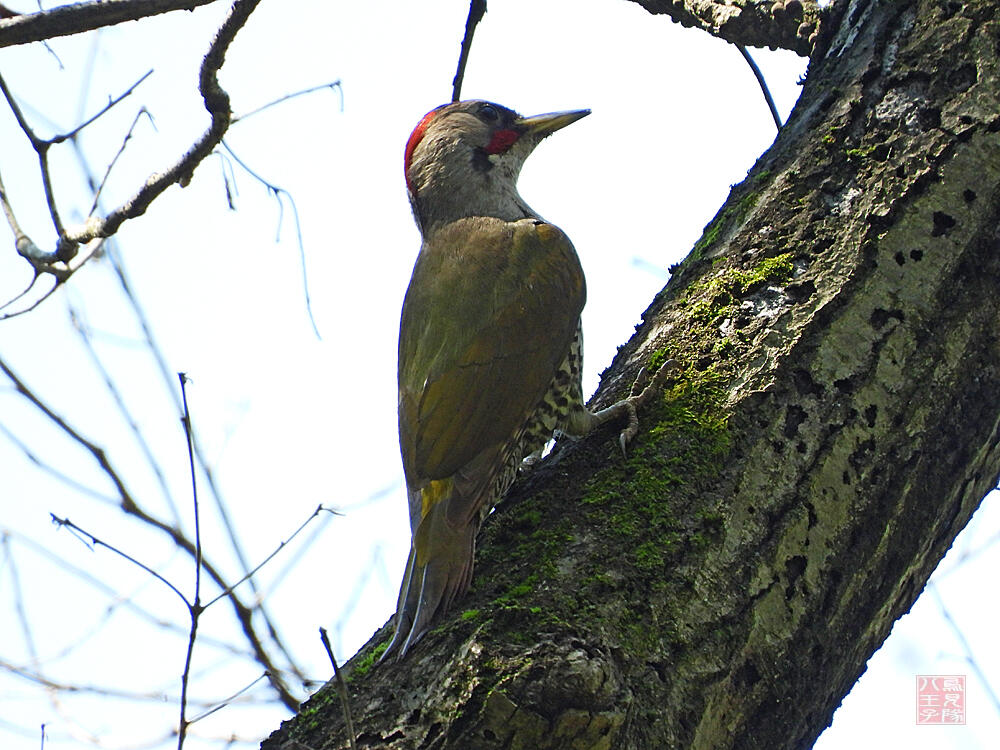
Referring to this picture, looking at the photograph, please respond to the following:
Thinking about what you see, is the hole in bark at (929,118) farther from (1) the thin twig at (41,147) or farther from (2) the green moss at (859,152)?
(1) the thin twig at (41,147)

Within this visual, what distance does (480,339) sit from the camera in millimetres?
3326

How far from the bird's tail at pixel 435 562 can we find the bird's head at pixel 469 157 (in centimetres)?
164

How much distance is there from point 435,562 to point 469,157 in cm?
227

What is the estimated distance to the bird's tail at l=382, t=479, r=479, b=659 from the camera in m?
2.42

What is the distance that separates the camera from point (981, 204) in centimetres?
264

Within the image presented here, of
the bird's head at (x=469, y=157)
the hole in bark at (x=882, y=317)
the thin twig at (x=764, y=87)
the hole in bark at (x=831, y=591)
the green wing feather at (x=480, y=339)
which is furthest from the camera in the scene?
the bird's head at (x=469, y=157)

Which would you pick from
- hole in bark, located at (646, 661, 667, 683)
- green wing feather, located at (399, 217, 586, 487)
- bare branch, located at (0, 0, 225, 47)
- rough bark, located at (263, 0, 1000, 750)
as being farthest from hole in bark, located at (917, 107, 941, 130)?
bare branch, located at (0, 0, 225, 47)

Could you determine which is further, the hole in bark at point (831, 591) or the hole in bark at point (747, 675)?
the hole in bark at point (831, 591)

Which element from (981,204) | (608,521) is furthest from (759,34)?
(608,521)

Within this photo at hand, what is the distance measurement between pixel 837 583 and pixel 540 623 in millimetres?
700

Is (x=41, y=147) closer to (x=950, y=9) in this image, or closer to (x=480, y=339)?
(x=480, y=339)

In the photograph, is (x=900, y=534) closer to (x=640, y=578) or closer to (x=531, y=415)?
(x=640, y=578)

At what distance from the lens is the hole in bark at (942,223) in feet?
8.63

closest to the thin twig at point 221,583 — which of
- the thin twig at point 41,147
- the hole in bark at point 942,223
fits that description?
the thin twig at point 41,147
